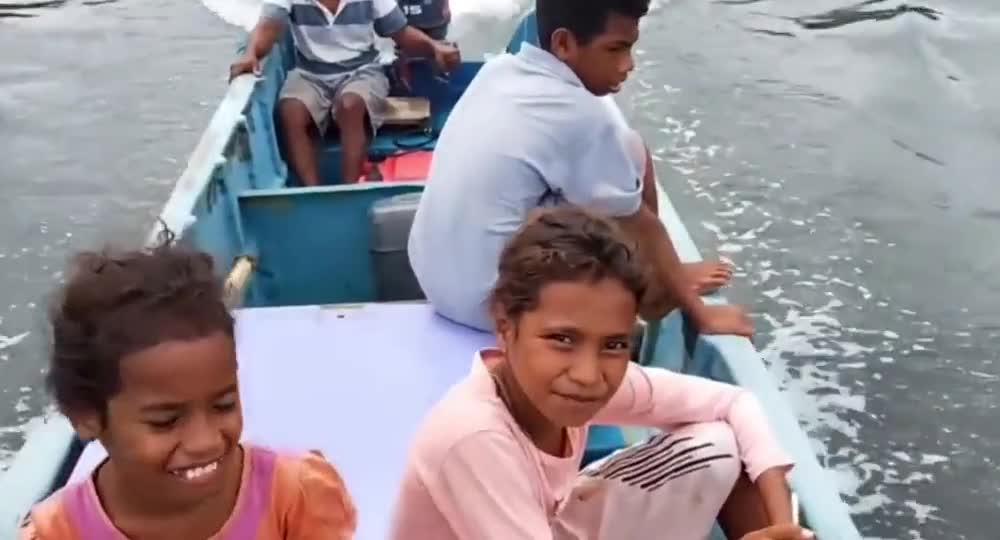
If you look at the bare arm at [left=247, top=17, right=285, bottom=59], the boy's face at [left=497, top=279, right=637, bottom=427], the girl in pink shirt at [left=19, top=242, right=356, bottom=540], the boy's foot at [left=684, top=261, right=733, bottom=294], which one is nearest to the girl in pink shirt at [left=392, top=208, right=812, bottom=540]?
the boy's face at [left=497, top=279, right=637, bottom=427]

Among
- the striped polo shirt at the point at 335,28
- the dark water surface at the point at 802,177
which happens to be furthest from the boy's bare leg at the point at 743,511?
the striped polo shirt at the point at 335,28

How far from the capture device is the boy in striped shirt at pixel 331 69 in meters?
3.48

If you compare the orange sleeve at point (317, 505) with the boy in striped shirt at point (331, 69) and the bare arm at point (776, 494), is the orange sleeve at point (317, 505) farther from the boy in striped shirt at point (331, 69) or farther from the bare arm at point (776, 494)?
the boy in striped shirt at point (331, 69)

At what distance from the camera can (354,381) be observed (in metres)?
2.18

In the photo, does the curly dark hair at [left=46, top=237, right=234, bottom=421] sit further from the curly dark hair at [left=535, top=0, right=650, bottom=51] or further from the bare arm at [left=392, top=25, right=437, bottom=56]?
the bare arm at [left=392, top=25, right=437, bottom=56]

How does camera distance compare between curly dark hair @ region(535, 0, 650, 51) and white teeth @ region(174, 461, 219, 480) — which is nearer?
white teeth @ region(174, 461, 219, 480)

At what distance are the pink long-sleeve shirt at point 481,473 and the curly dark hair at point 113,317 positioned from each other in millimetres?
346

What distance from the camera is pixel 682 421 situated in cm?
180

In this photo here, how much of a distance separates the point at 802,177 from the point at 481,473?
4066mm

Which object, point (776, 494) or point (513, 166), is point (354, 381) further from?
point (776, 494)

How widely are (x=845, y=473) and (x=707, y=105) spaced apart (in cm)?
285

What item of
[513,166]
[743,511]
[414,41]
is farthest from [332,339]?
[414,41]

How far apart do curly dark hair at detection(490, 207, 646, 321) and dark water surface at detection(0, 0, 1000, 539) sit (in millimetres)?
2109

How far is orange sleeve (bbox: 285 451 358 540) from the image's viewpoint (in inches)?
56.7
